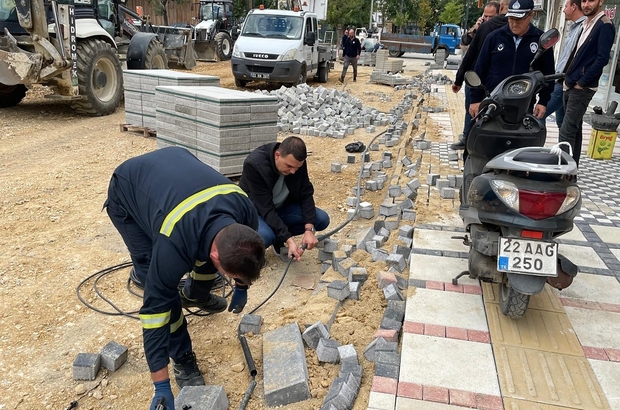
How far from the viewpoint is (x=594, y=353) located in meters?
3.07

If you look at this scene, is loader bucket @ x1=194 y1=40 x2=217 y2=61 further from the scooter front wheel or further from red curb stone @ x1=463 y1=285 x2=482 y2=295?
the scooter front wheel

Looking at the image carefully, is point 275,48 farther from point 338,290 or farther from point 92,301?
point 338,290

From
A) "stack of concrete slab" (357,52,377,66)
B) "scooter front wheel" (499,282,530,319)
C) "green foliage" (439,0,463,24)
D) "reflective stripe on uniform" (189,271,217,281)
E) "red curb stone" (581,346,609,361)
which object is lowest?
"red curb stone" (581,346,609,361)

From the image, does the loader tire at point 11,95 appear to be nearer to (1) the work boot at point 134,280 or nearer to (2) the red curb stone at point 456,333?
(1) the work boot at point 134,280

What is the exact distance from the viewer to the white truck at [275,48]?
569 inches

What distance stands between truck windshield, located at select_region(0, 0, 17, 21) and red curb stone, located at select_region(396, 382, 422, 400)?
10.2 m

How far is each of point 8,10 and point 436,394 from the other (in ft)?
34.5

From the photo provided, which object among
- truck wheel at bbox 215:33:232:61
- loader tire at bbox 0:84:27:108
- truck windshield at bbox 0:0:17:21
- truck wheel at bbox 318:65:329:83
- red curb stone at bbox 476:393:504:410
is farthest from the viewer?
truck wheel at bbox 215:33:232:61

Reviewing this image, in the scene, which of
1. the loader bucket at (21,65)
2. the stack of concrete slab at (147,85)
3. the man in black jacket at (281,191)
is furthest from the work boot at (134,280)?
the loader bucket at (21,65)

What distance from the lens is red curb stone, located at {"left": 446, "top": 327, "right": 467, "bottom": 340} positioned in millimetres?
3197

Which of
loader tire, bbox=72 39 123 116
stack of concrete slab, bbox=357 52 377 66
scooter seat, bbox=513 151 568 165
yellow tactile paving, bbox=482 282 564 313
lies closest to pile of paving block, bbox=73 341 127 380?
yellow tactile paving, bbox=482 282 564 313

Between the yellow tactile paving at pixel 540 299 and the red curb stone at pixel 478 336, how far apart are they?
1.41 ft

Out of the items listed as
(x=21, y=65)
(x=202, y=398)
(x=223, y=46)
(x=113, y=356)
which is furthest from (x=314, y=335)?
(x=223, y=46)

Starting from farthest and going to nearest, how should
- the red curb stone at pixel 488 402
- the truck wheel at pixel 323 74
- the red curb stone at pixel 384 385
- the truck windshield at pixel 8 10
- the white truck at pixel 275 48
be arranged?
the truck wheel at pixel 323 74 → the white truck at pixel 275 48 → the truck windshield at pixel 8 10 → the red curb stone at pixel 384 385 → the red curb stone at pixel 488 402
